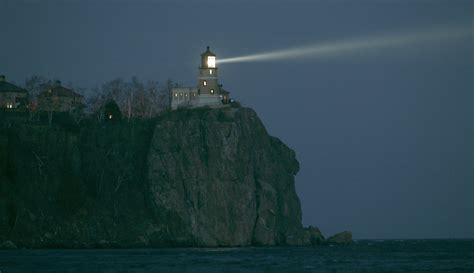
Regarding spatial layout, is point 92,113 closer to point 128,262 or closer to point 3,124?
point 3,124

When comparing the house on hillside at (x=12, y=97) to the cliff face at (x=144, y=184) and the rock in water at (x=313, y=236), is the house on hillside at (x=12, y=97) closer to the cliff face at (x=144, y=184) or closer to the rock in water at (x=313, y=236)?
the cliff face at (x=144, y=184)

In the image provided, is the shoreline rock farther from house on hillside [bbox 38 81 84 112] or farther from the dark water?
house on hillside [bbox 38 81 84 112]

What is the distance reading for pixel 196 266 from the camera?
120 meters

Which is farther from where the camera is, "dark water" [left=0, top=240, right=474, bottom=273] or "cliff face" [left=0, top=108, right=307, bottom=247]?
"cliff face" [left=0, top=108, right=307, bottom=247]

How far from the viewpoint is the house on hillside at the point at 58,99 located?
175 m

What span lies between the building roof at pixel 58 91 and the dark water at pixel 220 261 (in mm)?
37160

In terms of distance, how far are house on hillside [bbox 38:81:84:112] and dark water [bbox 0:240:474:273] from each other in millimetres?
33934

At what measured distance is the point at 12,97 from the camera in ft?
596

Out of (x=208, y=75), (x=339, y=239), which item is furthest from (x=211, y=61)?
(x=339, y=239)

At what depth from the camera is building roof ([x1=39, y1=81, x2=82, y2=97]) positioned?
177625mm

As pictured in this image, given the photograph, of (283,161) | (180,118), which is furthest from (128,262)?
(283,161)

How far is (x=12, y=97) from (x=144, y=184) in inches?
1267

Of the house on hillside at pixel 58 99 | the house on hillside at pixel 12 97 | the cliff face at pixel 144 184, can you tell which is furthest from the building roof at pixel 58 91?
the cliff face at pixel 144 184

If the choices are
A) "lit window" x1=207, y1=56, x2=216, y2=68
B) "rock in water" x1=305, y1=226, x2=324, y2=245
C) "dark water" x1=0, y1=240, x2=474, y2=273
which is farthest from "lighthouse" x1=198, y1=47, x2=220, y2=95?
"dark water" x1=0, y1=240, x2=474, y2=273
